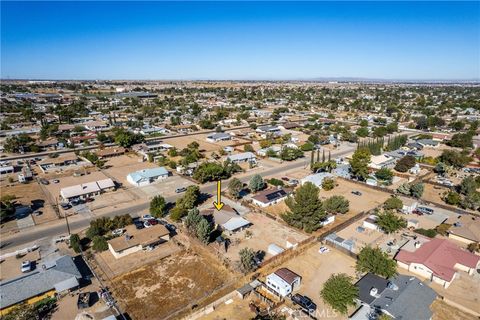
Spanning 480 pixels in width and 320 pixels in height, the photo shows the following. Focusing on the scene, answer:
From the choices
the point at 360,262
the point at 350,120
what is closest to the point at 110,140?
the point at 360,262

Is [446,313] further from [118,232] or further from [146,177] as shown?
[146,177]

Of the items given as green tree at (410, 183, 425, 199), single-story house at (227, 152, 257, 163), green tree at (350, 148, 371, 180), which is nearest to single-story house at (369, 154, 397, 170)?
green tree at (350, 148, 371, 180)

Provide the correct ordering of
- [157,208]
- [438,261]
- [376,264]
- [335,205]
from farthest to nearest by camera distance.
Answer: [335,205] → [157,208] → [438,261] → [376,264]

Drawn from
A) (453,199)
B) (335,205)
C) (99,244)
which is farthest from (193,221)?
(453,199)

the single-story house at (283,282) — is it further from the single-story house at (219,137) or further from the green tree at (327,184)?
the single-story house at (219,137)

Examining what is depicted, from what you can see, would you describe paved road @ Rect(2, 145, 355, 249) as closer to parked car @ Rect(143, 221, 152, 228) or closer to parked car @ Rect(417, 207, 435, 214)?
parked car @ Rect(143, 221, 152, 228)

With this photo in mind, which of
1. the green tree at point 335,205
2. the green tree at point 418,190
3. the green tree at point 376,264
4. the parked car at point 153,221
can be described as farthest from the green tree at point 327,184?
the parked car at point 153,221
